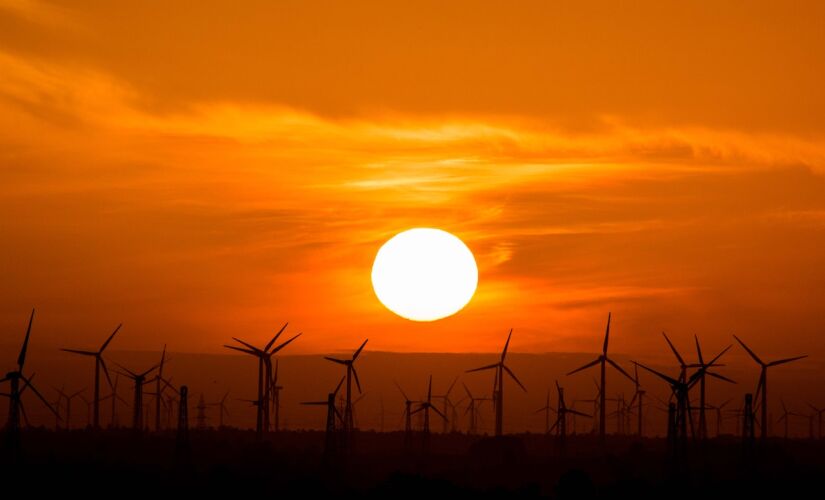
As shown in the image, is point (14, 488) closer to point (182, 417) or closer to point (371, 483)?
point (182, 417)

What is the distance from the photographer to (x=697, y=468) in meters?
144

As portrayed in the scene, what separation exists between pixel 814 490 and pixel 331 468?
46.7 metres

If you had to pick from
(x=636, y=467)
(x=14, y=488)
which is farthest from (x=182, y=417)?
(x=636, y=467)

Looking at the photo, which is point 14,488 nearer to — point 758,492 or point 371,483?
point 371,483

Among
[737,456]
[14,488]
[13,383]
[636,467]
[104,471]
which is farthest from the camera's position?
[737,456]

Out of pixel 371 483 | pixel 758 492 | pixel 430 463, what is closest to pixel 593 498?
pixel 758 492

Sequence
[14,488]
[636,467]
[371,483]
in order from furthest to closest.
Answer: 1. [636,467]
2. [371,483]
3. [14,488]

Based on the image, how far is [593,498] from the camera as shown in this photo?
3999 inches

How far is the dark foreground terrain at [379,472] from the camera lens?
335 feet

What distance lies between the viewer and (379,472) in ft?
456

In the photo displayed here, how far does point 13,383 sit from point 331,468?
32305 millimetres

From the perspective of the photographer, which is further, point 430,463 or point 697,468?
point 430,463

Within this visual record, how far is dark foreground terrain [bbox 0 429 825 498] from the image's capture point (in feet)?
335

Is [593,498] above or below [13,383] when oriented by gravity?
below
